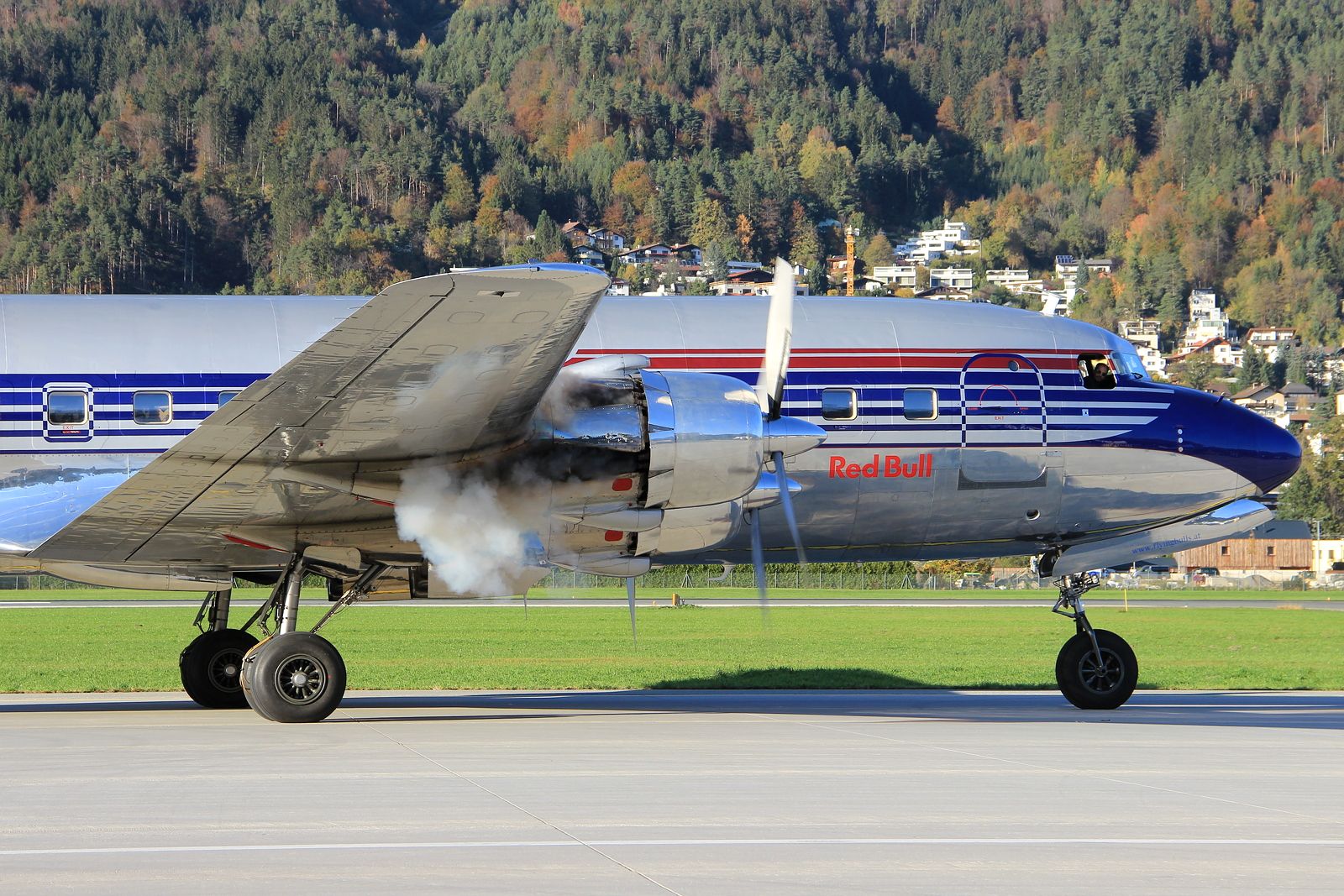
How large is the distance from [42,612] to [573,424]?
3881 centimetres

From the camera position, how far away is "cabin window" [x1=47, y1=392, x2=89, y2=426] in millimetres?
17359

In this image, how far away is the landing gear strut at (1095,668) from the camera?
19.6 metres

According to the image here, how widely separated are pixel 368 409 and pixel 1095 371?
10057 millimetres

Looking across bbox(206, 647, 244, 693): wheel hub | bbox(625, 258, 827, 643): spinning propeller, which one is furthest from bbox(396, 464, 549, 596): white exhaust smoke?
bbox(206, 647, 244, 693): wheel hub

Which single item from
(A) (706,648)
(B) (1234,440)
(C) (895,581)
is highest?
(B) (1234,440)

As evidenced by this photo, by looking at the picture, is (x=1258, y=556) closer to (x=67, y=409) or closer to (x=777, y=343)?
(x=777, y=343)

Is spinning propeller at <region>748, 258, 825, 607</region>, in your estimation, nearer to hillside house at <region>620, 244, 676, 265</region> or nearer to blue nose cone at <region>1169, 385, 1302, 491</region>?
blue nose cone at <region>1169, 385, 1302, 491</region>

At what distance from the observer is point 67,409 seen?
57.1 feet

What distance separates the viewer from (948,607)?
57.3 m

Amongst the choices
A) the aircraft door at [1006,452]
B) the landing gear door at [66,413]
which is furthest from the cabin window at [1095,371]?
the landing gear door at [66,413]

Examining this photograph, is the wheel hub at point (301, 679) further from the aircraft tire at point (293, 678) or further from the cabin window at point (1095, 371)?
the cabin window at point (1095, 371)

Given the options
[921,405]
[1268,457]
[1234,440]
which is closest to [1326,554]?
[1268,457]

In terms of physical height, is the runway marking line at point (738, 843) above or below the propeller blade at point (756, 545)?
below

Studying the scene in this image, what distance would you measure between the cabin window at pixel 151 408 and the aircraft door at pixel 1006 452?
9.53 m
